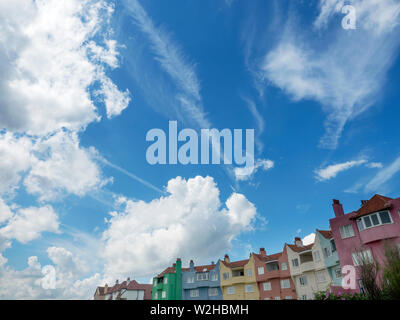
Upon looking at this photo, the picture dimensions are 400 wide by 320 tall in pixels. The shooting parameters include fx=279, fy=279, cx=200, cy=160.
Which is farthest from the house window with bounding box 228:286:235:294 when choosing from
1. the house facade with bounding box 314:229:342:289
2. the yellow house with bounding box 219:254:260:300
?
the house facade with bounding box 314:229:342:289

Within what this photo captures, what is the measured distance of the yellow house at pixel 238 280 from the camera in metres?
60.9

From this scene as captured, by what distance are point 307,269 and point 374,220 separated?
753 inches

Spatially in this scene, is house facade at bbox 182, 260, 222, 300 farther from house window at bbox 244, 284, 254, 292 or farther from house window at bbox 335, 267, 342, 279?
house window at bbox 335, 267, 342, 279

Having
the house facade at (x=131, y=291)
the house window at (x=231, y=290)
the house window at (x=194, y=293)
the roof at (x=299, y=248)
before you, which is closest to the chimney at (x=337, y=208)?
the roof at (x=299, y=248)

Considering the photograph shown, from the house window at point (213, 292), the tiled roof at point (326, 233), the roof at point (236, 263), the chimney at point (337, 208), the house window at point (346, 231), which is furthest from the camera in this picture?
the house window at point (213, 292)

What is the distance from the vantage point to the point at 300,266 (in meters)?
51.8

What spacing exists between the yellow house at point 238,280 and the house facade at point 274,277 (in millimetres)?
1465

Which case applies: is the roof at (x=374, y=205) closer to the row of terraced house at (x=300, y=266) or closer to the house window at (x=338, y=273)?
the row of terraced house at (x=300, y=266)
